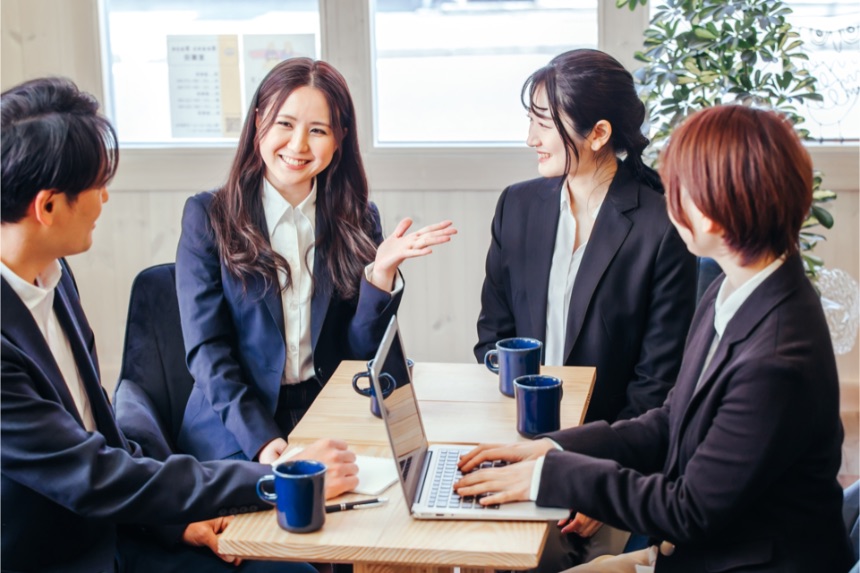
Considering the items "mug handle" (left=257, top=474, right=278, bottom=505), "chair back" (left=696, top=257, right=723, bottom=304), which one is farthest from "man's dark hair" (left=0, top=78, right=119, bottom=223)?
"chair back" (left=696, top=257, right=723, bottom=304)

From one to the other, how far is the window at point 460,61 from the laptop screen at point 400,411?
8.05 ft

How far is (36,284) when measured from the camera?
160cm

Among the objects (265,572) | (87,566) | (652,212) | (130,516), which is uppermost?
(652,212)

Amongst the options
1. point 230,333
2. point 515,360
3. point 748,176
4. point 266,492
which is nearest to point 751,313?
point 748,176

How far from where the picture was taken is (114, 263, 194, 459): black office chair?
7.41 ft

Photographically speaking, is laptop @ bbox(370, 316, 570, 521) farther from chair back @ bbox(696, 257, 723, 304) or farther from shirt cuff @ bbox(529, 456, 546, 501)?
chair back @ bbox(696, 257, 723, 304)

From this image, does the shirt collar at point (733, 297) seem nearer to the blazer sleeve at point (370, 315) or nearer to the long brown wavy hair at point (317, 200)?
the blazer sleeve at point (370, 315)

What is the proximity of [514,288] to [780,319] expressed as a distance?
42.9 inches

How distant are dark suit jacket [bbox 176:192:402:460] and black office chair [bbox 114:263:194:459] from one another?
2.6 inches

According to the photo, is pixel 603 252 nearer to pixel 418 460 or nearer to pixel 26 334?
pixel 418 460

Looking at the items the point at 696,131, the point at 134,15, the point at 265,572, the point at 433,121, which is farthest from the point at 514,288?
the point at 134,15

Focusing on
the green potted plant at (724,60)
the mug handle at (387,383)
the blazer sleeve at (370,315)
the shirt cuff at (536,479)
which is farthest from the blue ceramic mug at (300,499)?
the green potted plant at (724,60)

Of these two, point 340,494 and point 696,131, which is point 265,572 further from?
point 696,131

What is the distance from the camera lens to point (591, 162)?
7.67ft
